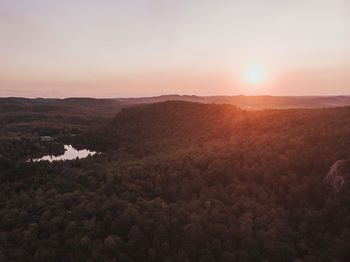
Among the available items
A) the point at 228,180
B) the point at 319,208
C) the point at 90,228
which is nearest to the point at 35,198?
the point at 90,228

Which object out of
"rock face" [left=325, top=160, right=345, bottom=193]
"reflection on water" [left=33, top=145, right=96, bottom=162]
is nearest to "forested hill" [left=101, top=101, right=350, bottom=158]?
"rock face" [left=325, top=160, right=345, bottom=193]

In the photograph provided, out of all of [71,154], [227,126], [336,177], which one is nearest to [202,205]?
[336,177]

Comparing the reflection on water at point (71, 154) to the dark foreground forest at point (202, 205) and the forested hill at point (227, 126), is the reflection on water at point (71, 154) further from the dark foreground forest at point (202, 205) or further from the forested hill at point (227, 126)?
the dark foreground forest at point (202, 205)

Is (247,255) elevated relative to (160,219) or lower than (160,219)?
lower

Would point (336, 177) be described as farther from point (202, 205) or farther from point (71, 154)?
point (71, 154)

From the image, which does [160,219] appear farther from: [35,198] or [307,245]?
[35,198]

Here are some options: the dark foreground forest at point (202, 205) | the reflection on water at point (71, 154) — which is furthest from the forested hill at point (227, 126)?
the reflection on water at point (71, 154)
